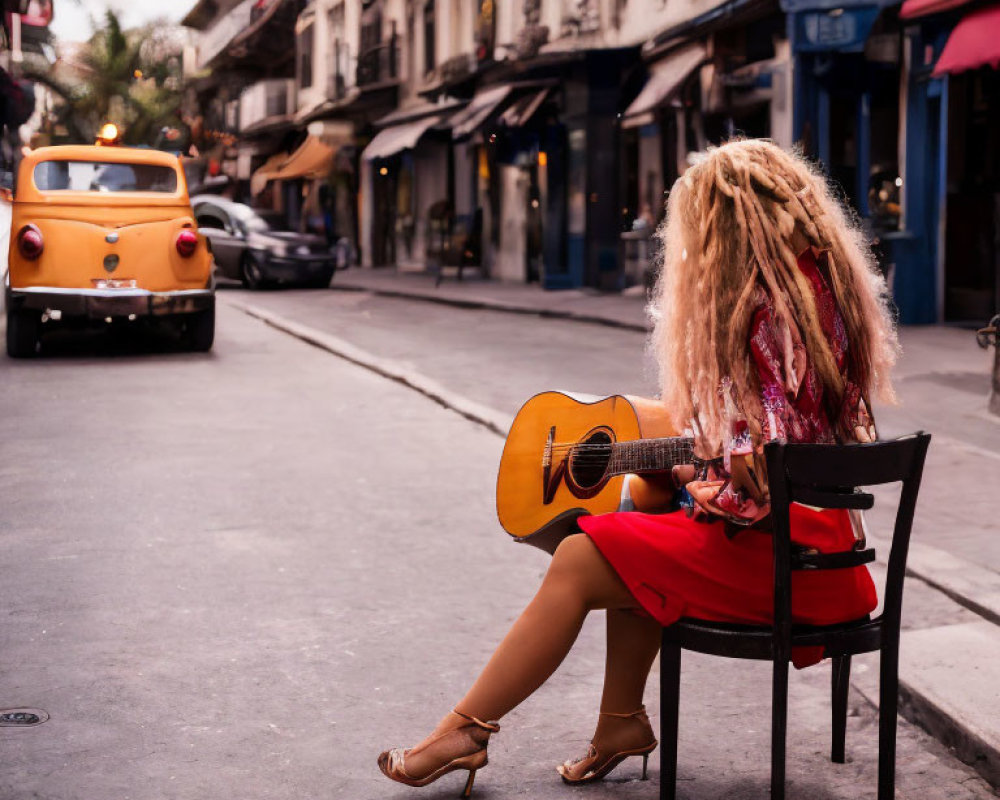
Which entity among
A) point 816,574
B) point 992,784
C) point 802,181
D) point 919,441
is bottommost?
point 992,784

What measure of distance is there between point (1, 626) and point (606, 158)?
21157 mm

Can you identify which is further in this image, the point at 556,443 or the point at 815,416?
the point at 556,443

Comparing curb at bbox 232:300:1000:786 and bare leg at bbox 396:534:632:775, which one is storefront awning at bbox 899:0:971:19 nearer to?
curb at bbox 232:300:1000:786

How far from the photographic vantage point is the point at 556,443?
3703mm

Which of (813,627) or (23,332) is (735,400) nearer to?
(813,627)

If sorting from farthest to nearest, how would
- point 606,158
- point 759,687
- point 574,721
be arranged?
point 606,158 → point 759,687 → point 574,721

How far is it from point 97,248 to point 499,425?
5.46 metres

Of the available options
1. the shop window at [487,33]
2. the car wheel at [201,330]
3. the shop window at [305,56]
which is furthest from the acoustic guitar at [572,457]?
the shop window at [305,56]

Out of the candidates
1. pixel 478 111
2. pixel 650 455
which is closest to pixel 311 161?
pixel 478 111

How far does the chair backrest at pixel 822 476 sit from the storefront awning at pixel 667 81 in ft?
Answer: 59.0

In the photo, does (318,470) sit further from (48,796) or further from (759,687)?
(48,796)

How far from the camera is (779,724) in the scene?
3053mm

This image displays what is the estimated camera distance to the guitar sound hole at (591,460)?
3541mm

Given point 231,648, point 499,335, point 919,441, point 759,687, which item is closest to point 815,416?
point 919,441
